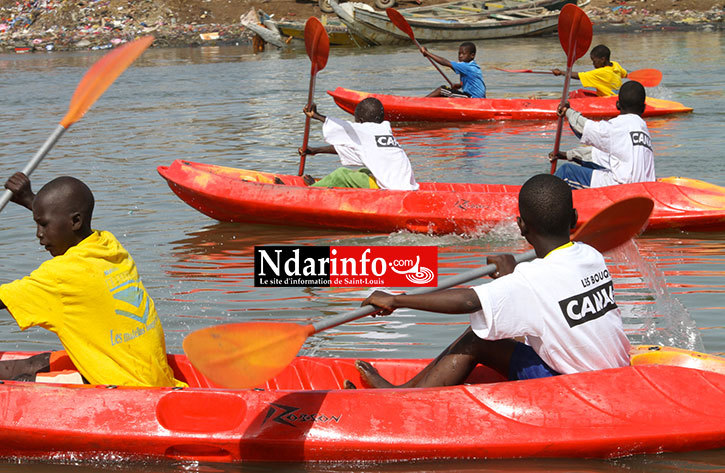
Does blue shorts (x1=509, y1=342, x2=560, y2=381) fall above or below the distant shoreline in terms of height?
above

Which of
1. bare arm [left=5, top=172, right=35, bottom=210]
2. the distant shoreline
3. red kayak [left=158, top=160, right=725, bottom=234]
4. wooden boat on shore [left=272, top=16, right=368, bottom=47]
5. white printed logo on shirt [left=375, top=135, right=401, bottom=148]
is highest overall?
bare arm [left=5, top=172, right=35, bottom=210]

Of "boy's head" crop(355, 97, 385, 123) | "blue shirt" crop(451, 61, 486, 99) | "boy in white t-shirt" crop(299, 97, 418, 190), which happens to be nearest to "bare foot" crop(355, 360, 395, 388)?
"boy in white t-shirt" crop(299, 97, 418, 190)

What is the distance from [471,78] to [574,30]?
5.29 metres

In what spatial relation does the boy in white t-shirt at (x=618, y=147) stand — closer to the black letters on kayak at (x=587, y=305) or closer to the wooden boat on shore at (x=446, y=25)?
the black letters on kayak at (x=587, y=305)

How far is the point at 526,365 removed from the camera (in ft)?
13.2

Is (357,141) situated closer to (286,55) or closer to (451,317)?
(451,317)

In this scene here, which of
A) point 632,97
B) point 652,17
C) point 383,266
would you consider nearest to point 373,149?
point 383,266

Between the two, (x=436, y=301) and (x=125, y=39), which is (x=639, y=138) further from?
(x=125, y=39)

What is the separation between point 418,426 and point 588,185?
4881 millimetres

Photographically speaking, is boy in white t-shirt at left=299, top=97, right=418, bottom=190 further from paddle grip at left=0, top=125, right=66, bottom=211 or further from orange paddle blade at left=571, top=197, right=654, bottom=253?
orange paddle blade at left=571, top=197, right=654, bottom=253

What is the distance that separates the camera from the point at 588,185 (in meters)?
8.24

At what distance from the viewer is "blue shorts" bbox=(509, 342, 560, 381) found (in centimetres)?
399

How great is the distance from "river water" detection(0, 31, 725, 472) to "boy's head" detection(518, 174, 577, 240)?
3.35 ft

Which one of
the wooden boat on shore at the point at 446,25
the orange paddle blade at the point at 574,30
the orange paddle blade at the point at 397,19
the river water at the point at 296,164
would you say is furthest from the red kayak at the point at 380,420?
the wooden boat on shore at the point at 446,25
